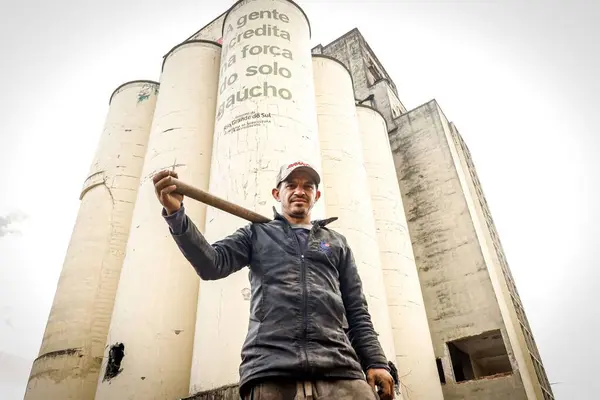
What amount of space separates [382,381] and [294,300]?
2.19 ft

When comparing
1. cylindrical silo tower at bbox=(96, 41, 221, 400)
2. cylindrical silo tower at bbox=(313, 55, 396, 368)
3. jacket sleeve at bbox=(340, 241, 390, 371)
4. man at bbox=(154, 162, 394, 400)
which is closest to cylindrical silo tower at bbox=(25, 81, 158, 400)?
cylindrical silo tower at bbox=(96, 41, 221, 400)

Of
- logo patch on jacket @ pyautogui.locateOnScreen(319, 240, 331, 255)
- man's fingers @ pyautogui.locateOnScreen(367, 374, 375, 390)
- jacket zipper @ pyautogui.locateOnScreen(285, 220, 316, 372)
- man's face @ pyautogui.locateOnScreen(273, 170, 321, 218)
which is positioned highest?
man's face @ pyautogui.locateOnScreen(273, 170, 321, 218)

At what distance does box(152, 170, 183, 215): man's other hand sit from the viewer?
205 cm

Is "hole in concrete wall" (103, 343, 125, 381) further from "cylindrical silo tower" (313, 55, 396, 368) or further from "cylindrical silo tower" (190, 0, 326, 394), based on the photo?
"cylindrical silo tower" (313, 55, 396, 368)

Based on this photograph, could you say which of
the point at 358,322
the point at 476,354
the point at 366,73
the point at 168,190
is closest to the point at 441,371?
the point at 476,354

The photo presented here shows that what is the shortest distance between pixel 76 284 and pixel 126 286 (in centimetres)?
202

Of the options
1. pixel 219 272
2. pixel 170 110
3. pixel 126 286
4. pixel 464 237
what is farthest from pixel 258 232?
pixel 464 237

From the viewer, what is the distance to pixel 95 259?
7.30 metres

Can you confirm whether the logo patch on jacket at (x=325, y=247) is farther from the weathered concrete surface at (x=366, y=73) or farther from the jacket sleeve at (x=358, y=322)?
the weathered concrete surface at (x=366, y=73)

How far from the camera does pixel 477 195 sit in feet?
46.1

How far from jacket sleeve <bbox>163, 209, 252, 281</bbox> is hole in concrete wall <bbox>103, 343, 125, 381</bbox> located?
3.66 m

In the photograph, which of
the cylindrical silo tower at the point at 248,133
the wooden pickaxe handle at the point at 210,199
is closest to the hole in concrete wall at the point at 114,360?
the cylindrical silo tower at the point at 248,133

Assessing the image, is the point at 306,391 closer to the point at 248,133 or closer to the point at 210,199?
the point at 210,199

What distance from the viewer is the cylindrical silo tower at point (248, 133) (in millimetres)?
4438
